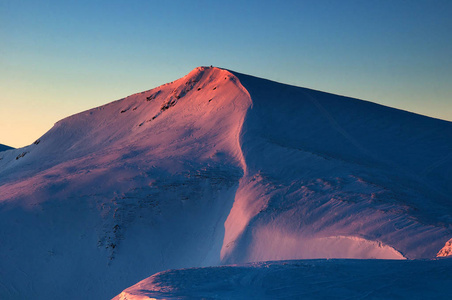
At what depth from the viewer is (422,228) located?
10578mm

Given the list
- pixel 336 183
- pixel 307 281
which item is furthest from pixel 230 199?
pixel 307 281

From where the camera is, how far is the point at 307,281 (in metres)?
5.84

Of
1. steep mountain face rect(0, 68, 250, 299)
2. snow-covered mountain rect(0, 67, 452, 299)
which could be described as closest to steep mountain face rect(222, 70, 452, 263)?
snow-covered mountain rect(0, 67, 452, 299)

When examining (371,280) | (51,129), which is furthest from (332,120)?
(51,129)

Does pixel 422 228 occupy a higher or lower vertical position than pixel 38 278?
higher

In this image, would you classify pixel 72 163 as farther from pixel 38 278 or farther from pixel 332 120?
pixel 332 120

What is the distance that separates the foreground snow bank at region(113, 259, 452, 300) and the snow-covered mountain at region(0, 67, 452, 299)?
2.28 meters

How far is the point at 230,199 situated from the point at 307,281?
8.49m

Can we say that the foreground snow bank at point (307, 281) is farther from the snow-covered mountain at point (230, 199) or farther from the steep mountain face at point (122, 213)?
the steep mountain face at point (122, 213)

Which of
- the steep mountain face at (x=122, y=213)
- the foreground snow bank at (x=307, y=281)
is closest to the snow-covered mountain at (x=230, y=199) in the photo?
the steep mountain face at (x=122, y=213)

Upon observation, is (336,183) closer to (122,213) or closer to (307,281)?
(122,213)

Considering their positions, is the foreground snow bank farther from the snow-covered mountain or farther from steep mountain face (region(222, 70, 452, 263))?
steep mountain face (region(222, 70, 452, 263))

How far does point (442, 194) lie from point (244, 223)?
6858mm

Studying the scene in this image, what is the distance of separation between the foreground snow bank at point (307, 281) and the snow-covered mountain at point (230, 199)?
2.28 m
